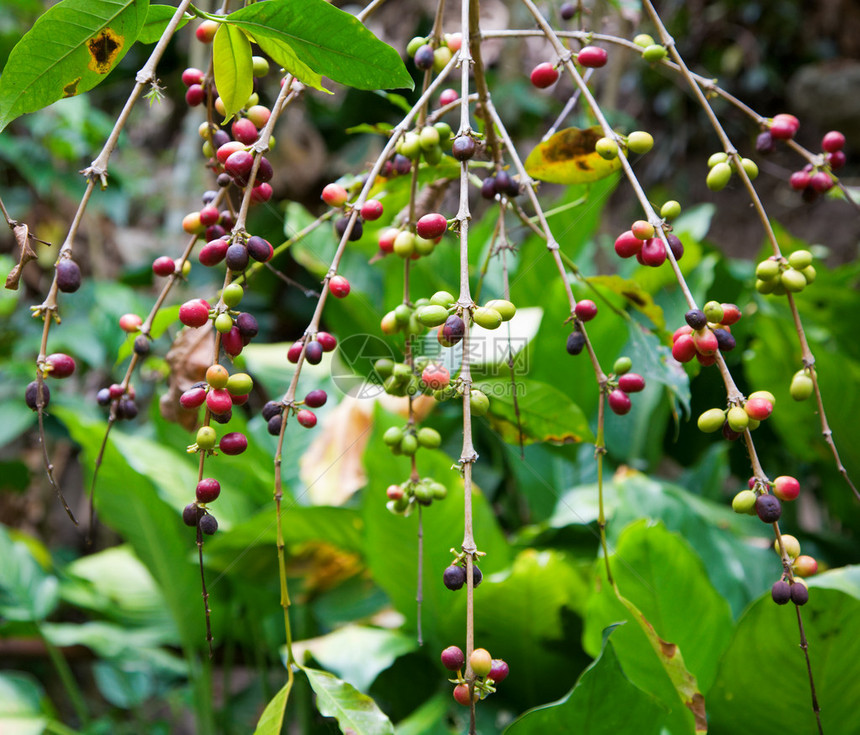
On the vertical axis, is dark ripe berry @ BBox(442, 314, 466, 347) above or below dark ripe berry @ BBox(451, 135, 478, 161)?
below

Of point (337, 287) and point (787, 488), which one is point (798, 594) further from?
point (337, 287)

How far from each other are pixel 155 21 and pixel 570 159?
13.7 inches

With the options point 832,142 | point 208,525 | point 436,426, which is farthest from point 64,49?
point 436,426

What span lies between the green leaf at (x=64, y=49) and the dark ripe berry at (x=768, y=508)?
0.50 metres

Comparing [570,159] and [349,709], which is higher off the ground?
[570,159]

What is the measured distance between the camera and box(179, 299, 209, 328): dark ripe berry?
1.45ft

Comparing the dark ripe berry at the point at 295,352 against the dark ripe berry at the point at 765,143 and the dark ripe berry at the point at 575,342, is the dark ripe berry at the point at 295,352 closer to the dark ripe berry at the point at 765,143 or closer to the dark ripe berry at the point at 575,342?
the dark ripe berry at the point at 575,342

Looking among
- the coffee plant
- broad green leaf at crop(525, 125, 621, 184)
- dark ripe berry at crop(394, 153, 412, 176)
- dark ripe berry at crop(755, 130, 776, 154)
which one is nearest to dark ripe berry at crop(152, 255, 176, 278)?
the coffee plant

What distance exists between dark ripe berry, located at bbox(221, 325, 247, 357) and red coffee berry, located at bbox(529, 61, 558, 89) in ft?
1.14

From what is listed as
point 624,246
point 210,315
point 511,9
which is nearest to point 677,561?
point 624,246

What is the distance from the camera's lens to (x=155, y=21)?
19.9 inches

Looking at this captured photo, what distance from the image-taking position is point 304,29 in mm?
445

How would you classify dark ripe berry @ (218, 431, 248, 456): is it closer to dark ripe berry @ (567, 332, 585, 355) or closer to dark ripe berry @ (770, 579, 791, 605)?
dark ripe berry @ (567, 332, 585, 355)

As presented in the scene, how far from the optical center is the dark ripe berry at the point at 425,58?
585mm
